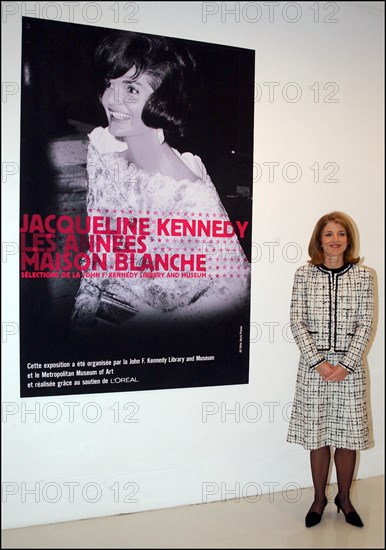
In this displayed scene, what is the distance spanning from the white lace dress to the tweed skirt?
2.15 ft

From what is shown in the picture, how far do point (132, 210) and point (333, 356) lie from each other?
1365 millimetres

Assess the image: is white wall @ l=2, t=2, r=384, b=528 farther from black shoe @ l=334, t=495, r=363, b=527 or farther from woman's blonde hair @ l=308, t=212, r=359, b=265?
black shoe @ l=334, t=495, r=363, b=527

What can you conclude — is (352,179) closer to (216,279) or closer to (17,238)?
(216,279)

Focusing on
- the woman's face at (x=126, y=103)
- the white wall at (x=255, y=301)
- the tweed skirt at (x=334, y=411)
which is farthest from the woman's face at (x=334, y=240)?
the woman's face at (x=126, y=103)

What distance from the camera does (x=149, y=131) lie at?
299cm

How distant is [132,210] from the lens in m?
2.96

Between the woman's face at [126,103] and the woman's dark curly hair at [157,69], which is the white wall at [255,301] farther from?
the woman's face at [126,103]

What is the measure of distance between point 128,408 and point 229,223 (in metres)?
1.22

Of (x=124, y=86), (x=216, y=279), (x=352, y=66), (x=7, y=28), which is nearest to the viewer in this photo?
(x=7, y=28)

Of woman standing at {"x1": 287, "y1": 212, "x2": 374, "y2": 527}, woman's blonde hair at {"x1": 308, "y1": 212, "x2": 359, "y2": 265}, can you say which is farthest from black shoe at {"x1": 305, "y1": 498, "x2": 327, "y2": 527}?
woman's blonde hair at {"x1": 308, "y1": 212, "x2": 359, "y2": 265}

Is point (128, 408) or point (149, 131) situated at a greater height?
point (149, 131)

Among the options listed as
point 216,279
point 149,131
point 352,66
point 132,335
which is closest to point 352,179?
point 352,66

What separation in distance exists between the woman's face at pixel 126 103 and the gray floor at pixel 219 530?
213cm

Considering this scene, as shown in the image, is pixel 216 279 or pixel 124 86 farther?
pixel 216 279
